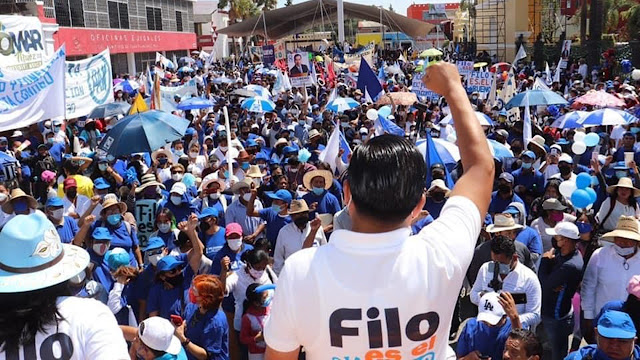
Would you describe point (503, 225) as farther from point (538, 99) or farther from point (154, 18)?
point (154, 18)

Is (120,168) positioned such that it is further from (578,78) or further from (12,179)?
(578,78)

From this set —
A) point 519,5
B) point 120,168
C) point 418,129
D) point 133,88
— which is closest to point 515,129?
point 418,129

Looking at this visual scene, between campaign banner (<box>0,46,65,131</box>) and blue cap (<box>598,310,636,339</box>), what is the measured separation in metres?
8.69

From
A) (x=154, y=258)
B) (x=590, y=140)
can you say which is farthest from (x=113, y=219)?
(x=590, y=140)

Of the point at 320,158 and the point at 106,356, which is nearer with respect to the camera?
the point at 106,356

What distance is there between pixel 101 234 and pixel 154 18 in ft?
136

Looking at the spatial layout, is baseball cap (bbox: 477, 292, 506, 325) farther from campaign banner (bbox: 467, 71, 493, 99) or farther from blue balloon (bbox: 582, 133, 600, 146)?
campaign banner (bbox: 467, 71, 493, 99)

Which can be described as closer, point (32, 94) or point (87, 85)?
point (32, 94)

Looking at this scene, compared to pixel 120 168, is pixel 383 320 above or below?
above

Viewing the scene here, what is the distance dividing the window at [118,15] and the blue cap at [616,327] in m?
37.1

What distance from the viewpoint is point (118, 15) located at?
3847 cm

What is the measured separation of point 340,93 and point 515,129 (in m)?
7.93

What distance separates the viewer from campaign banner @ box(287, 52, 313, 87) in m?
17.6

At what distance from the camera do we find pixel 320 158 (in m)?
9.52
